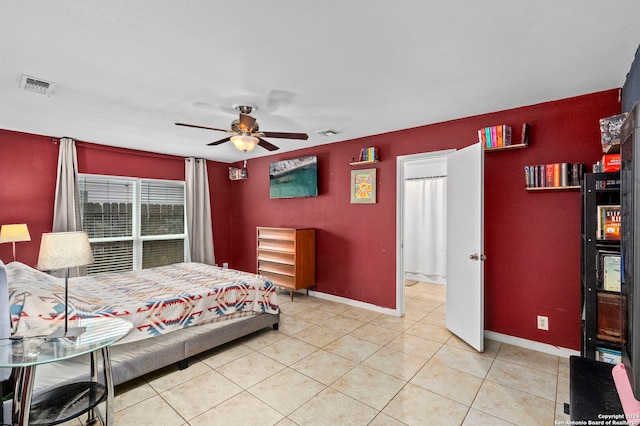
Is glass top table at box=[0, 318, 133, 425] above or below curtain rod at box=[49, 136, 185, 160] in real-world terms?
below

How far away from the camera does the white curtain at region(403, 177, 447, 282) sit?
545cm

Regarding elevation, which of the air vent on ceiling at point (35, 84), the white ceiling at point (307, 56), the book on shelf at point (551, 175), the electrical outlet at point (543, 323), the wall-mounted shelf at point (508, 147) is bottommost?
the electrical outlet at point (543, 323)

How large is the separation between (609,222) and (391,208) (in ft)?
7.05

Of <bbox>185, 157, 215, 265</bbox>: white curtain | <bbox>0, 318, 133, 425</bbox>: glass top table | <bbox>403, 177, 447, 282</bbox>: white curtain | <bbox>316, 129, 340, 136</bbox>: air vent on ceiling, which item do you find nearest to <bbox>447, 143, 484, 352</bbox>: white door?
<bbox>316, 129, 340, 136</bbox>: air vent on ceiling

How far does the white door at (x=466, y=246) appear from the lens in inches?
109

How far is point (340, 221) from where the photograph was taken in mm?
4422

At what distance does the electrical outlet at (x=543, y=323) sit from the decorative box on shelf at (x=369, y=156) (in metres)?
2.46

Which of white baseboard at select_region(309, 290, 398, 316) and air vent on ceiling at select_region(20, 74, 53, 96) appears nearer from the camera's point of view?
air vent on ceiling at select_region(20, 74, 53, 96)

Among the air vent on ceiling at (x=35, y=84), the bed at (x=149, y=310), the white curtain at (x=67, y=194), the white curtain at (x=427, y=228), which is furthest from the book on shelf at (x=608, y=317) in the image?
the white curtain at (x=67, y=194)

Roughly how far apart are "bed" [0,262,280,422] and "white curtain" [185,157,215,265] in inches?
75.2

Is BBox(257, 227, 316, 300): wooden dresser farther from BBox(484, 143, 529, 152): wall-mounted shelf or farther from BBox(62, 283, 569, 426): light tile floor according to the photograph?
BBox(484, 143, 529, 152): wall-mounted shelf

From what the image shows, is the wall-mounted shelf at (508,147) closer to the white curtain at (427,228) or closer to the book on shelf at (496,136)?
the book on shelf at (496,136)

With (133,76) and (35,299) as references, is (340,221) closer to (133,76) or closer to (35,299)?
(133,76)

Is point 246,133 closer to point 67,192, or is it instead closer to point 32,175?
point 67,192
